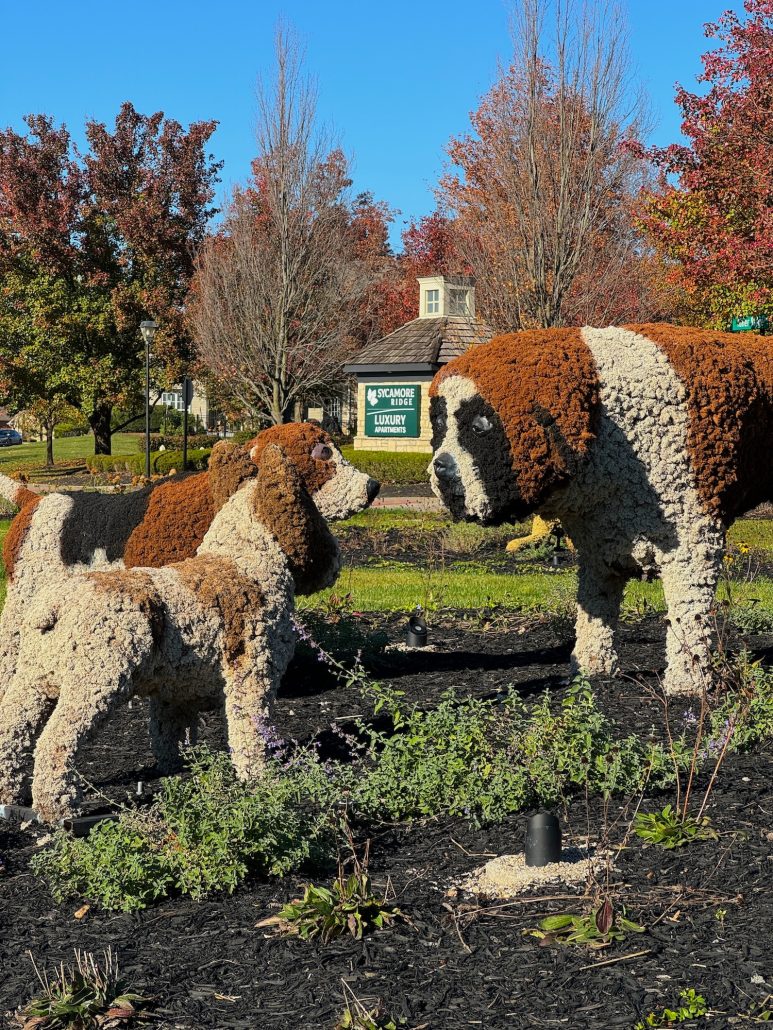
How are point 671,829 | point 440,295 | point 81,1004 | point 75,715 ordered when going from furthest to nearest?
point 440,295 < point 75,715 < point 671,829 < point 81,1004

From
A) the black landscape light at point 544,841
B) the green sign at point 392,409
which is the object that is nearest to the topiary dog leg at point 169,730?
the black landscape light at point 544,841

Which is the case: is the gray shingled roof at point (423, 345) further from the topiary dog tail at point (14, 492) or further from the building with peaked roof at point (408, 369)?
the topiary dog tail at point (14, 492)

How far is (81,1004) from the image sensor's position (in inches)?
116

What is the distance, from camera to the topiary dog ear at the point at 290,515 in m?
5.08

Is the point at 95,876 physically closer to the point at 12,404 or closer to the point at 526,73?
the point at 526,73

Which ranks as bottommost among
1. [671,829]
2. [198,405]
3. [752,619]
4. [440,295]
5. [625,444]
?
[671,829]

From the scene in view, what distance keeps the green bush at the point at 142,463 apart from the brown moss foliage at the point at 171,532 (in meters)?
24.7

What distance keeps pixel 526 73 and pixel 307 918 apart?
1728 centimetres

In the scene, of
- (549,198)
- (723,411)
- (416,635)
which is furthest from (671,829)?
(549,198)

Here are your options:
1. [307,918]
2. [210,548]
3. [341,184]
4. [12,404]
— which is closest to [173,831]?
[307,918]

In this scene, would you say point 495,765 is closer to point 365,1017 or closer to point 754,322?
point 365,1017

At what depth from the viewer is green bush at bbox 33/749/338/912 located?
3750mm

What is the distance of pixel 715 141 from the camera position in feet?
59.4

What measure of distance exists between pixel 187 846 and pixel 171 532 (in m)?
2.68
